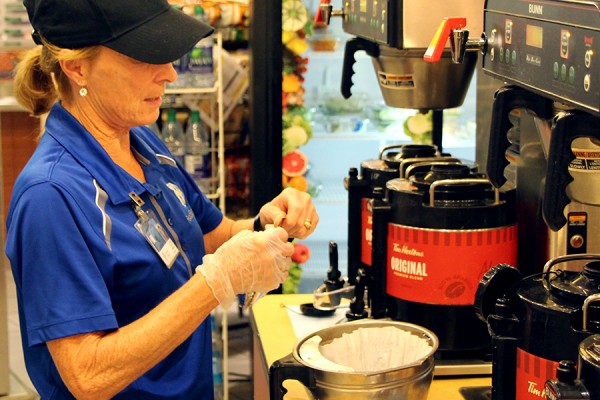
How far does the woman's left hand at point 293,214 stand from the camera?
6.72 feet

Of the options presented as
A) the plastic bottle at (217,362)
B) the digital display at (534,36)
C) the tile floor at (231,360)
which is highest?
the digital display at (534,36)

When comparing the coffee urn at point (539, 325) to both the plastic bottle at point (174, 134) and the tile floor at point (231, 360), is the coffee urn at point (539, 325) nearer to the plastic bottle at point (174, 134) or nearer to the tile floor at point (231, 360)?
the tile floor at point (231, 360)

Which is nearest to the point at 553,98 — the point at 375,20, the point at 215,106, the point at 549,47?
the point at 549,47

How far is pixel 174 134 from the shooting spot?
13.5 feet

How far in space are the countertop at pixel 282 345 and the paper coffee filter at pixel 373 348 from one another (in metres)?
0.10

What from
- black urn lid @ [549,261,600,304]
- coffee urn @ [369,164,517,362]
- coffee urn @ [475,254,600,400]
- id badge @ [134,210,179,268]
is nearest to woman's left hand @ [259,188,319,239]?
coffee urn @ [369,164,517,362]

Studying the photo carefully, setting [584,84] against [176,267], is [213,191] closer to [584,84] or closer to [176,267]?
[176,267]

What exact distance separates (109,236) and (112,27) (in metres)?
0.37

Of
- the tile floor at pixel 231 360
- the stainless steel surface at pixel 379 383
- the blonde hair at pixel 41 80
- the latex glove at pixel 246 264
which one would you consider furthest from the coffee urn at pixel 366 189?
the tile floor at pixel 231 360

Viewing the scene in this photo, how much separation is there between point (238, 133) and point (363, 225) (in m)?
2.23

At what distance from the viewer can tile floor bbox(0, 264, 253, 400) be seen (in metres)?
4.19

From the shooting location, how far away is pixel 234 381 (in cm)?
435

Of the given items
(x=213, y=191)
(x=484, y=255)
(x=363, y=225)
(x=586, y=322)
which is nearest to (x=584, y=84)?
(x=586, y=322)

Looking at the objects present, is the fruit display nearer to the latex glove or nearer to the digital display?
the latex glove
